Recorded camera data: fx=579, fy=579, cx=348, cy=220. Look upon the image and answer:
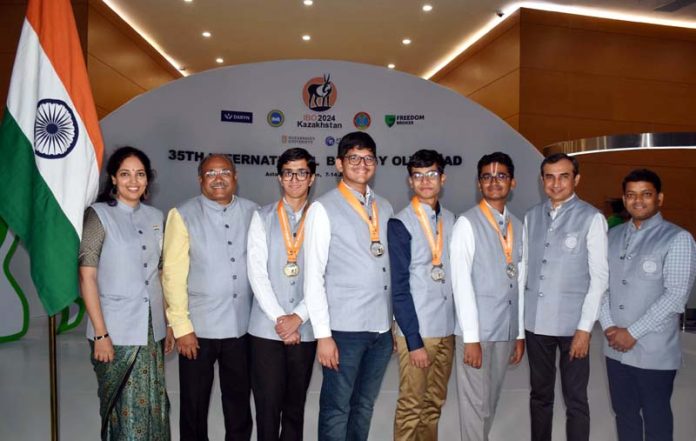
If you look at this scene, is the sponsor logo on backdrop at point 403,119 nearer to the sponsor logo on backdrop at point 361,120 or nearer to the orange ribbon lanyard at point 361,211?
the sponsor logo on backdrop at point 361,120

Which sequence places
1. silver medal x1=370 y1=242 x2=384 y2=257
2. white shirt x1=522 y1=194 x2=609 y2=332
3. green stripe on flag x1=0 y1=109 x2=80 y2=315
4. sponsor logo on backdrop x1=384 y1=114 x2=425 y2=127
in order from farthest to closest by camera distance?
sponsor logo on backdrop x1=384 y1=114 x2=425 y2=127 < white shirt x1=522 y1=194 x2=609 y2=332 < silver medal x1=370 y1=242 x2=384 y2=257 < green stripe on flag x1=0 y1=109 x2=80 y2=315

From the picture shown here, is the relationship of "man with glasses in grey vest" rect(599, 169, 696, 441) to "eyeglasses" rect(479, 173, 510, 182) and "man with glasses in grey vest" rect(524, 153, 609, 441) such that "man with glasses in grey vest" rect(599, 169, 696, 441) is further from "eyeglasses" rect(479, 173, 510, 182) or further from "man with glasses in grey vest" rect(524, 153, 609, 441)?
"eyeglasses" rect(479, 173, 510, 182)

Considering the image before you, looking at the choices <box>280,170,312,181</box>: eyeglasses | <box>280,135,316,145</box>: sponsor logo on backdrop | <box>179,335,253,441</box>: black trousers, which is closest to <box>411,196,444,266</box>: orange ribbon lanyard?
<box>280,170,312,181</box>: eyeglasses

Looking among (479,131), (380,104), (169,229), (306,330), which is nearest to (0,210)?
(169,229)

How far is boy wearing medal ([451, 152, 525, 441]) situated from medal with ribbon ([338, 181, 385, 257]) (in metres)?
0.35

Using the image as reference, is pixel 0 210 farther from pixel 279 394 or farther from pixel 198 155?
pixel 198 155

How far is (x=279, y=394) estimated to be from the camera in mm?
2422

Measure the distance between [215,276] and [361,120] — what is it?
3.74m

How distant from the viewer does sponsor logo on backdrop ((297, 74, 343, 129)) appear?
5.95 metres

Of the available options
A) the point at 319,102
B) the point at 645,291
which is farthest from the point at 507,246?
the point at 319,102

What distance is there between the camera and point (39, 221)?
2.25 meters

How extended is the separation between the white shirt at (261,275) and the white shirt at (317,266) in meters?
0.16

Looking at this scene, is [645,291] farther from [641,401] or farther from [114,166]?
[114,166]

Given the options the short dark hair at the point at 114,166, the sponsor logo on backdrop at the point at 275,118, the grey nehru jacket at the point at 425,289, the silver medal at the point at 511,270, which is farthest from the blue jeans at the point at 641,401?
the sponsor logo on backdrop at the point at 275,118
